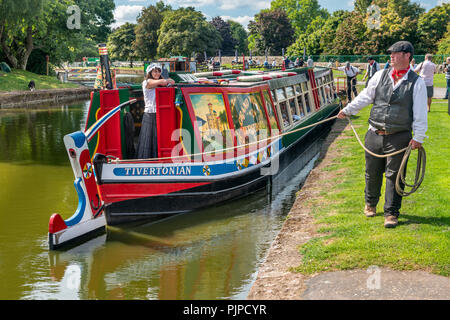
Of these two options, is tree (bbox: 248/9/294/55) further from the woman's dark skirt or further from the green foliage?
the woman's dark skirt

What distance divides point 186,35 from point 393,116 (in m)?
79.5

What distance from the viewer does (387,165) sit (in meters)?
6.84

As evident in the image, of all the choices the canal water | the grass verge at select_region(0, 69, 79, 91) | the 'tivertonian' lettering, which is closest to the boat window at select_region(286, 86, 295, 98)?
the canal water

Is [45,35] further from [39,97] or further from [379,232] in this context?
[379,232]

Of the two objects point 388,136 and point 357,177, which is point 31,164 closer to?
point 357,177

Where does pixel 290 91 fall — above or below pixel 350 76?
below

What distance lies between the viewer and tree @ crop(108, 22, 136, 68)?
103 meters

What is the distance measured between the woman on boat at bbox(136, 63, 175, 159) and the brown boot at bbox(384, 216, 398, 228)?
438 cm

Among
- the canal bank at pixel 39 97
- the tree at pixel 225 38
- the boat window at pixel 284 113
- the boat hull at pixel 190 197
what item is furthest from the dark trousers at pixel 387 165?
the tree at pixel 225 38

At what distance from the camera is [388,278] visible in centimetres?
545

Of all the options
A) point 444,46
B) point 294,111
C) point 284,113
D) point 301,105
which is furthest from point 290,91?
point 444,46

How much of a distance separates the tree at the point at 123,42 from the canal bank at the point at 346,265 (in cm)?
9839

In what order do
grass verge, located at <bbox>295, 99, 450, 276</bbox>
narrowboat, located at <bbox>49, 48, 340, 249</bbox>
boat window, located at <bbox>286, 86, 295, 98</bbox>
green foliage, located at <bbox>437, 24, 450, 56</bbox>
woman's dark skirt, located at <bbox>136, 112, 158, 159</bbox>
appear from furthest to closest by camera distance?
green foliage, located at <bbox>437, 24, 450, 56</bbox> < boat window, located at <bbox>286, 86, 295, 98</bbox> < woman's dark skirt, located at <bbox>136, 112, 158, 159</bbox> < narrowboat, located at <bbox>49, 48, 340, 249</bbox> < grass verge, located at <bbox>295, 99, 450, 276</bbox>
